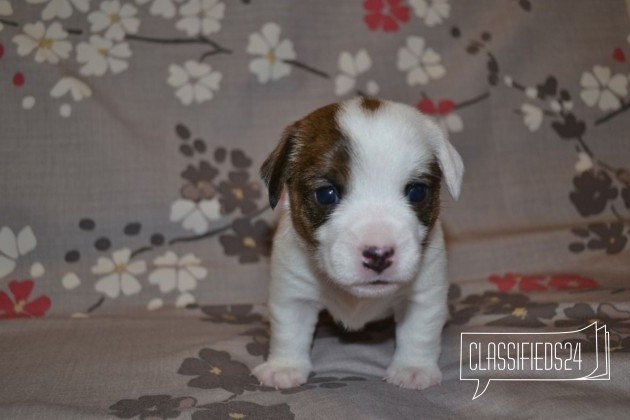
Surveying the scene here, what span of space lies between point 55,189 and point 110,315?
0.84 meters

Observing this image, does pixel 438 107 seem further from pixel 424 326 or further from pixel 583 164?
pixel 424 326

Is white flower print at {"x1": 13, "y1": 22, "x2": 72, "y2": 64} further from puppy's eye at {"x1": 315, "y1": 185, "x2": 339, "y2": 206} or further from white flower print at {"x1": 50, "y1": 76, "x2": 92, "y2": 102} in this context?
puppy's eye at {"x1": 315, "y1": 185, "x2": 339, "y2": 206}

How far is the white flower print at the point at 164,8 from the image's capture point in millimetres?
4531

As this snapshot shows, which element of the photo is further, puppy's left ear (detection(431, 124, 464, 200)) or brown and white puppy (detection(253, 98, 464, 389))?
puppy's left ear (detection(431, 124, 464, 200))

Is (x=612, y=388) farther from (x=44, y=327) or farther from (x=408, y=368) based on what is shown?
(x=44, y=327)

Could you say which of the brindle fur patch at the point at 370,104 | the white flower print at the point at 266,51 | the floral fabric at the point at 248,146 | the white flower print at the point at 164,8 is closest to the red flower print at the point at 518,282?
the floral fabric at the point at 248,146

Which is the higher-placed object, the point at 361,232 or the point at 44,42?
the point at 44,42

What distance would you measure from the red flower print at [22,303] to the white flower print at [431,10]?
2.81 m

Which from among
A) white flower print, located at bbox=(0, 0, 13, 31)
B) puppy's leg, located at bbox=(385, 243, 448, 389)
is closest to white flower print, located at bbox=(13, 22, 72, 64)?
white flower print, located at bbox=(0, 0, 13, 31)

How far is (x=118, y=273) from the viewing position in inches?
165

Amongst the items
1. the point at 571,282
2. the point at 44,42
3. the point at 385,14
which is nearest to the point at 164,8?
the point at 44,42

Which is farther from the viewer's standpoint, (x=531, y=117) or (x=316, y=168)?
(x=531, y=117)

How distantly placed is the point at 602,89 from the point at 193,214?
8.97ft

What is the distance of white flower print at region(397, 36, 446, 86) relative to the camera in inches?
185
